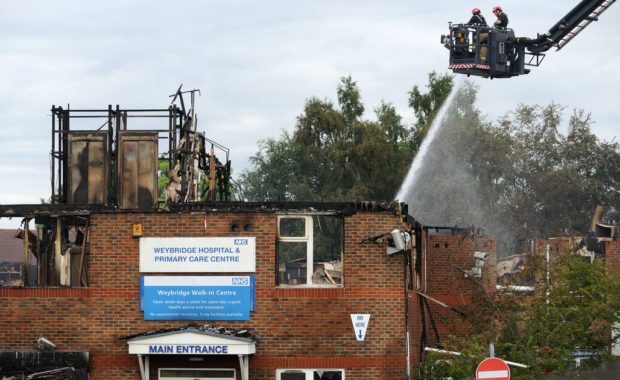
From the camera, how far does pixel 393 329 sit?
85.3 ft

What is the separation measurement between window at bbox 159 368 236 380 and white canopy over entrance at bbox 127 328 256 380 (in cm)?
61

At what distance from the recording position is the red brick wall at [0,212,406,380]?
26.0 metres

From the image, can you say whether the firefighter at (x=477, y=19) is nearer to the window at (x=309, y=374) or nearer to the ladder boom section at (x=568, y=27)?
the ladder boom section at (x=568, y=27)

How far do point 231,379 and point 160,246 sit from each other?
9.97 ft

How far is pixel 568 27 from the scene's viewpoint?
45.1m

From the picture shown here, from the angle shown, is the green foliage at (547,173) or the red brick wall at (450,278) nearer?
the red brick wall at (450,278)

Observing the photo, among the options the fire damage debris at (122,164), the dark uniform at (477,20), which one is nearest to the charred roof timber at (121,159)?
the fire damage debris at (122,164)

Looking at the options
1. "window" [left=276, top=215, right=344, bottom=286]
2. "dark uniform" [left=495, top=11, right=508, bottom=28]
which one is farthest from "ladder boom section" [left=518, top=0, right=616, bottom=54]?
"window" [left=276, top=215, right=344, bottom=286]

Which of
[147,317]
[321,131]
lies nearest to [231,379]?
[147,317]

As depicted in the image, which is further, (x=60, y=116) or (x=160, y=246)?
(x=60, y=116)

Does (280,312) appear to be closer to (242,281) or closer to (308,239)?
(242,281)

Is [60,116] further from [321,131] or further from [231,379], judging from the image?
[321,131]

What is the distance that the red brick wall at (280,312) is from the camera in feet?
85.3

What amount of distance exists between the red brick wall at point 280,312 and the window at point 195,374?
0.29 meters
